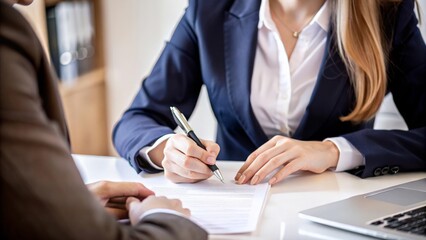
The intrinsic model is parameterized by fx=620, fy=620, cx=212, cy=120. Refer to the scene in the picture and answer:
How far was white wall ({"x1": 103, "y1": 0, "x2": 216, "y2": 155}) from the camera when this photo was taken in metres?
2.95

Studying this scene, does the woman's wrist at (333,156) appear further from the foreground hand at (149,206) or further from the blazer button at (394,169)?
the foreground hand at (149,206)

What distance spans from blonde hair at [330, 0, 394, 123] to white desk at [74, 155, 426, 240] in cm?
29

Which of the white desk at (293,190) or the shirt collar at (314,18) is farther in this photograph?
the shirt collar at (314,18)

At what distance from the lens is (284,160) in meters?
1.21

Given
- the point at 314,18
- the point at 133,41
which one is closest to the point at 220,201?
the point at 314,18

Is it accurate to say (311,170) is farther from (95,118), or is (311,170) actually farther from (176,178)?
(95,118)

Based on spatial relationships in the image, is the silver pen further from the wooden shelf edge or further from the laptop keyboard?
the wooden shelf edge

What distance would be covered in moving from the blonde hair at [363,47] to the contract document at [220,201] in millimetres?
476

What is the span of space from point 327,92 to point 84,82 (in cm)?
185

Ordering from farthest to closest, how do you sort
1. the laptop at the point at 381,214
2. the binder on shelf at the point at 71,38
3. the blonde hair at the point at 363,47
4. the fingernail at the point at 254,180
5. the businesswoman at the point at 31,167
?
the binder on shelf at the point at 71,38
the blonde hair at the point at 363,47
the fingernail at the point at 254,180
the laptop at the point at 381,214
the businesswoman at the point at 31,167

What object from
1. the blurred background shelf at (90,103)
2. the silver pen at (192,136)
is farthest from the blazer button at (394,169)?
the blurred background shelf at (90,103)

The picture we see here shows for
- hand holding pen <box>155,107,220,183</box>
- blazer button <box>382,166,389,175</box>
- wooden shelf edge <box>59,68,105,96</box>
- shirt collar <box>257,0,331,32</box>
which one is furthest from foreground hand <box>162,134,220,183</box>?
wooden shelf edge <box>59,68,105,96</box>

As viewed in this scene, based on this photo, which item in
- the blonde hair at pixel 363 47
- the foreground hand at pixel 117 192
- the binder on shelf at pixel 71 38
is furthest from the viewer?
the binder on shelf at pixel 71 38

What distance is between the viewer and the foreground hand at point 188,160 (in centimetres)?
117
